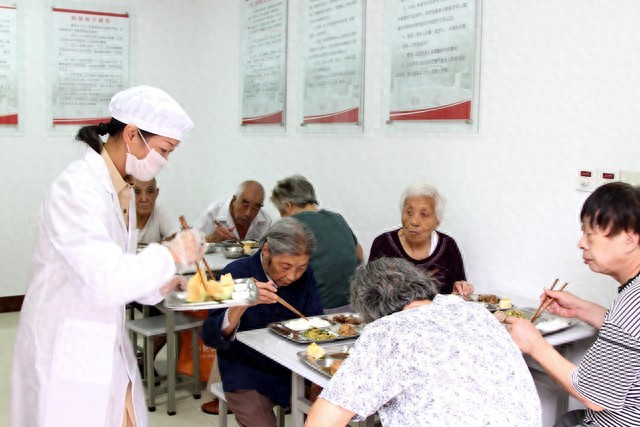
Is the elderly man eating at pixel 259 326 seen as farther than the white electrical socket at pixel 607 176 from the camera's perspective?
No

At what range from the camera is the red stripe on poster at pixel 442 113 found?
10.4 ft

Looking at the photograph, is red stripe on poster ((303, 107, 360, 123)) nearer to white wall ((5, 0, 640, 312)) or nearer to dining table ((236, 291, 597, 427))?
white wall ((5, 0, 640, 312))

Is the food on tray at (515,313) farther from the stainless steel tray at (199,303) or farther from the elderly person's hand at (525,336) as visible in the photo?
the stainless steel tray at (199,303)

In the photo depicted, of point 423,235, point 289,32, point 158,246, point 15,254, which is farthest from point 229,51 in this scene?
point 158,246

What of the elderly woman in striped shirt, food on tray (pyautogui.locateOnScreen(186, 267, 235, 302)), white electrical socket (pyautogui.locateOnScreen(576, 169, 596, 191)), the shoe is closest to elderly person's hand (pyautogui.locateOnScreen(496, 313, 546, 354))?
the elderly woman in striped shirt

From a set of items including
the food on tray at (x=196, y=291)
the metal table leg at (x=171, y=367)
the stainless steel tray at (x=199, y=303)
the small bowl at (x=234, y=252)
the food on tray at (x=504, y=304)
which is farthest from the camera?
the small bowl at (x=234, y=252)

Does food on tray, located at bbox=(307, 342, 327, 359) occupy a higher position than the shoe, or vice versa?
food on tray, located at bbox=(307, 342, 327, 359)

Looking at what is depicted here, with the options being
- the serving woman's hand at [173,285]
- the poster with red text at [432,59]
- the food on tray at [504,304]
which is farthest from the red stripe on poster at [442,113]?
the serving woman's hand at [173,285]

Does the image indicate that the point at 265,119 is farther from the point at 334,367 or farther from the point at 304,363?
the point at 334,367

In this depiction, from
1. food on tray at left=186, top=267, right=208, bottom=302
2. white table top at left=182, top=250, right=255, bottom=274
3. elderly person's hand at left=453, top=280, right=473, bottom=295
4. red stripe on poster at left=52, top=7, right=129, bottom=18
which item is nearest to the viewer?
food on tray at left=186, top=267, right=208, bottom=302

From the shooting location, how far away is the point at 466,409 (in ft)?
4.24

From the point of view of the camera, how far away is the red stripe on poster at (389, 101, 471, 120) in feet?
10.4

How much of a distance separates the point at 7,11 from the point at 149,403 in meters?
3.45

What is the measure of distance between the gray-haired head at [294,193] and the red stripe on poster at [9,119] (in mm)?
2789
